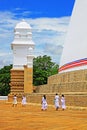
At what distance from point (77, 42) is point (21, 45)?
451 inches

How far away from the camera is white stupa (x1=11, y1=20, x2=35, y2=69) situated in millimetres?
32469

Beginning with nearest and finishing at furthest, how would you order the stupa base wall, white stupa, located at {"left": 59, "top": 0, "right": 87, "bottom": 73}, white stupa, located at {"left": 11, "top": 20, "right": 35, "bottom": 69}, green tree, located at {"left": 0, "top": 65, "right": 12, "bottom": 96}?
the stupa base wall < white stupa, located at {"left": 59, "top": 0, "right": 87, "bottom": 73} < white stupa, located at {"left": 11, "top": 20, "right": 35, "bottom": 69} < green tree, located at {"left": 0, "top": 65, "right": 12, "bottom": 96}

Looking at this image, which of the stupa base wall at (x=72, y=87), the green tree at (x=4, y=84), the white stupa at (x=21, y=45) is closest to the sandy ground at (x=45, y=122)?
the stupa base wall at (x=72, y=87)

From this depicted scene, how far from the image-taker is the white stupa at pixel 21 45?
3247 cm

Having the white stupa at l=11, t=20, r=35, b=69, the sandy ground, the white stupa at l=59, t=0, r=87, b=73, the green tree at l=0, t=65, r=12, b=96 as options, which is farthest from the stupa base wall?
the green tree at l=0, t=65, r=12, b=96

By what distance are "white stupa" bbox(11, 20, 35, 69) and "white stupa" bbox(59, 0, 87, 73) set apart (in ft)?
30.9

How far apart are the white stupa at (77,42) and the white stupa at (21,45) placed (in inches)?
370

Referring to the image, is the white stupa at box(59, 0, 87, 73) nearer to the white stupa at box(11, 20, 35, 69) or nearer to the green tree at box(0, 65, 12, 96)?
the white stupa at box(11, 20, 35, 69)

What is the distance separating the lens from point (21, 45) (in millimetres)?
32625

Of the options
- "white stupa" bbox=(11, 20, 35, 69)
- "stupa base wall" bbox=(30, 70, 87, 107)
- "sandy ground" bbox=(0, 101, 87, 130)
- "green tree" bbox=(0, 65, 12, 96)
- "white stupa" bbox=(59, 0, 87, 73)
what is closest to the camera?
"sandy ground" bbox=(0, 101, 87, 130)

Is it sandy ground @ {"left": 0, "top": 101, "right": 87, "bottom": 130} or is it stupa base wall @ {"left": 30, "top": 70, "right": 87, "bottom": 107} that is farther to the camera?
stupa base wall @ {"left": 30, "top": 70, "right": 87, "bottom": 107}

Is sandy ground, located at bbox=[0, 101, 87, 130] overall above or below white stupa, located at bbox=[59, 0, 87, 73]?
below

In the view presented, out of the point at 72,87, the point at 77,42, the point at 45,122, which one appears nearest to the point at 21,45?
the point at 77,42

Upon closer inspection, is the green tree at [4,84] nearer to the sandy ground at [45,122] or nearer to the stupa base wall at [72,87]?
the stupa base wall at [72,87]
